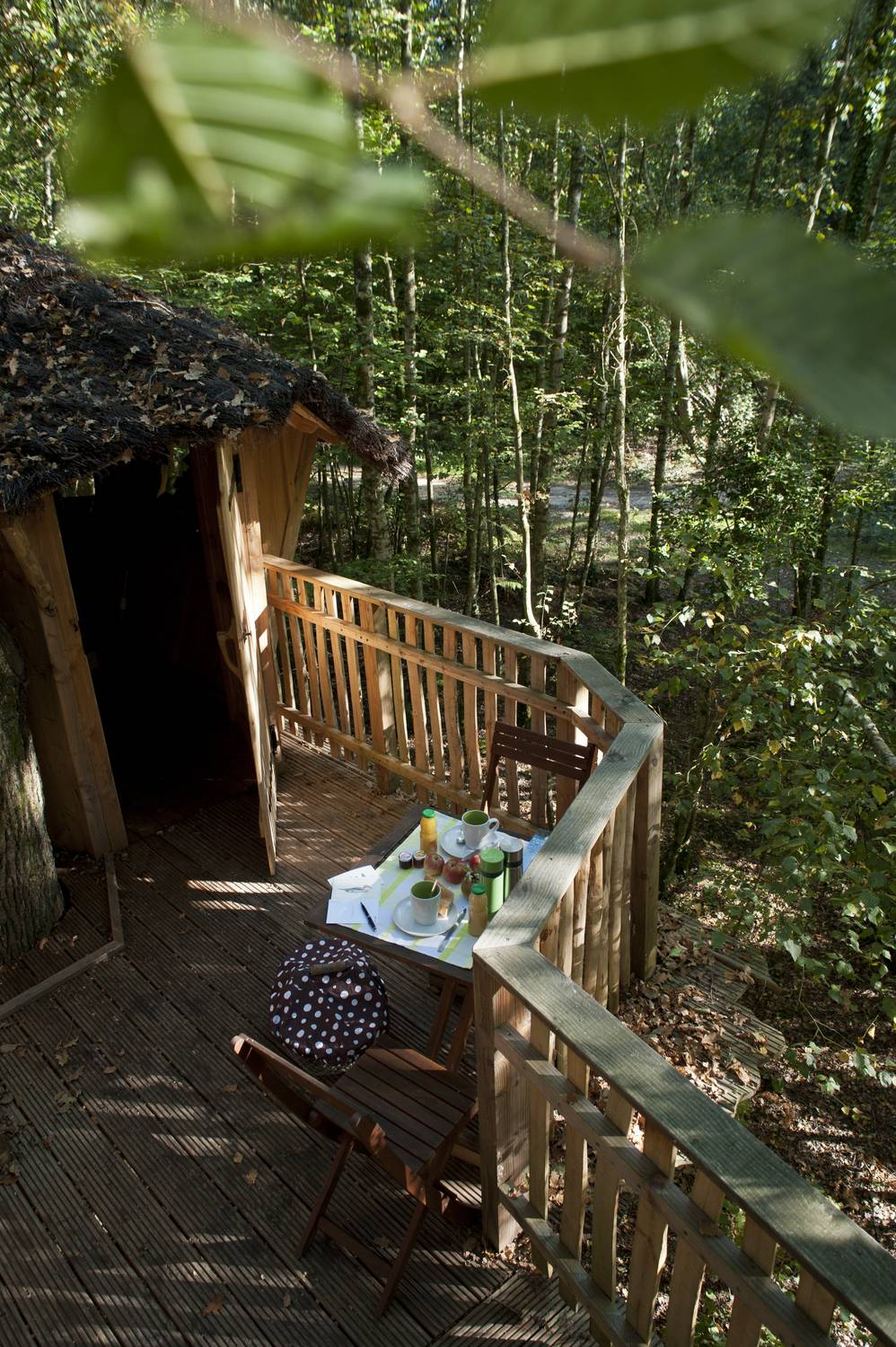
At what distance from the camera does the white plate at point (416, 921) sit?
11.3 feet

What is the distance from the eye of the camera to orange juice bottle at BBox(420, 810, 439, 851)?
3859 millimetres

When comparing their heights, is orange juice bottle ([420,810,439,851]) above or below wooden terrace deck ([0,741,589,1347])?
above

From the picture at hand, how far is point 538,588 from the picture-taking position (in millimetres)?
15297

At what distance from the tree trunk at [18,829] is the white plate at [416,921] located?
1965 mm

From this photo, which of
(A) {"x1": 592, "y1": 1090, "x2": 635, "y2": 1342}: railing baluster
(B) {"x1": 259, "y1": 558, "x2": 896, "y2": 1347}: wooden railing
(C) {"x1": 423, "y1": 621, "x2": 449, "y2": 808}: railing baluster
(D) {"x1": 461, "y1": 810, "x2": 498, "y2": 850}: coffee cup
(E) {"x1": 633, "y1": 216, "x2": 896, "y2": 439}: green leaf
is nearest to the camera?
(E) {"x1": 633, "y1": 216, "x2": 896, "y2": 439}: green leaf

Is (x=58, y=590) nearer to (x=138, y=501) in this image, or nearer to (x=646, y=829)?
(x=646, y=829)

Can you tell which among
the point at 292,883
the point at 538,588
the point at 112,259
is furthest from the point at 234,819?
the point at 538,588

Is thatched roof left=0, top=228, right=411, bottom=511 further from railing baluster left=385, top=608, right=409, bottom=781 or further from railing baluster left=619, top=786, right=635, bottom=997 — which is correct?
railing baluster left=619, top=786, right=635, bottom=997

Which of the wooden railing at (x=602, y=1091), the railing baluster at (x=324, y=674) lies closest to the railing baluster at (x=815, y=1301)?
the wooden railing at (x=602, y=1091)

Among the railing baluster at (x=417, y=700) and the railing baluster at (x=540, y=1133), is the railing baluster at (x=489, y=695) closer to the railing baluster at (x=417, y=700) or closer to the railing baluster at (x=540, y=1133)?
the railing baluster at (x=417, y=700)

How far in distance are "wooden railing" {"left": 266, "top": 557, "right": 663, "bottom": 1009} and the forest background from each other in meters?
1.16

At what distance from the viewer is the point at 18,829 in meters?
4.28

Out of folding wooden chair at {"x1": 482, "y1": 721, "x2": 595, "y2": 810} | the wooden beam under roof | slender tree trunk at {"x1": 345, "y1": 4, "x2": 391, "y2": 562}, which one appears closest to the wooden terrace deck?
A: folding wooden chair at {"x1": 482, "y1": 721, "x2": 595, "y2": 810}

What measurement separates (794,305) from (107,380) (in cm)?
470
